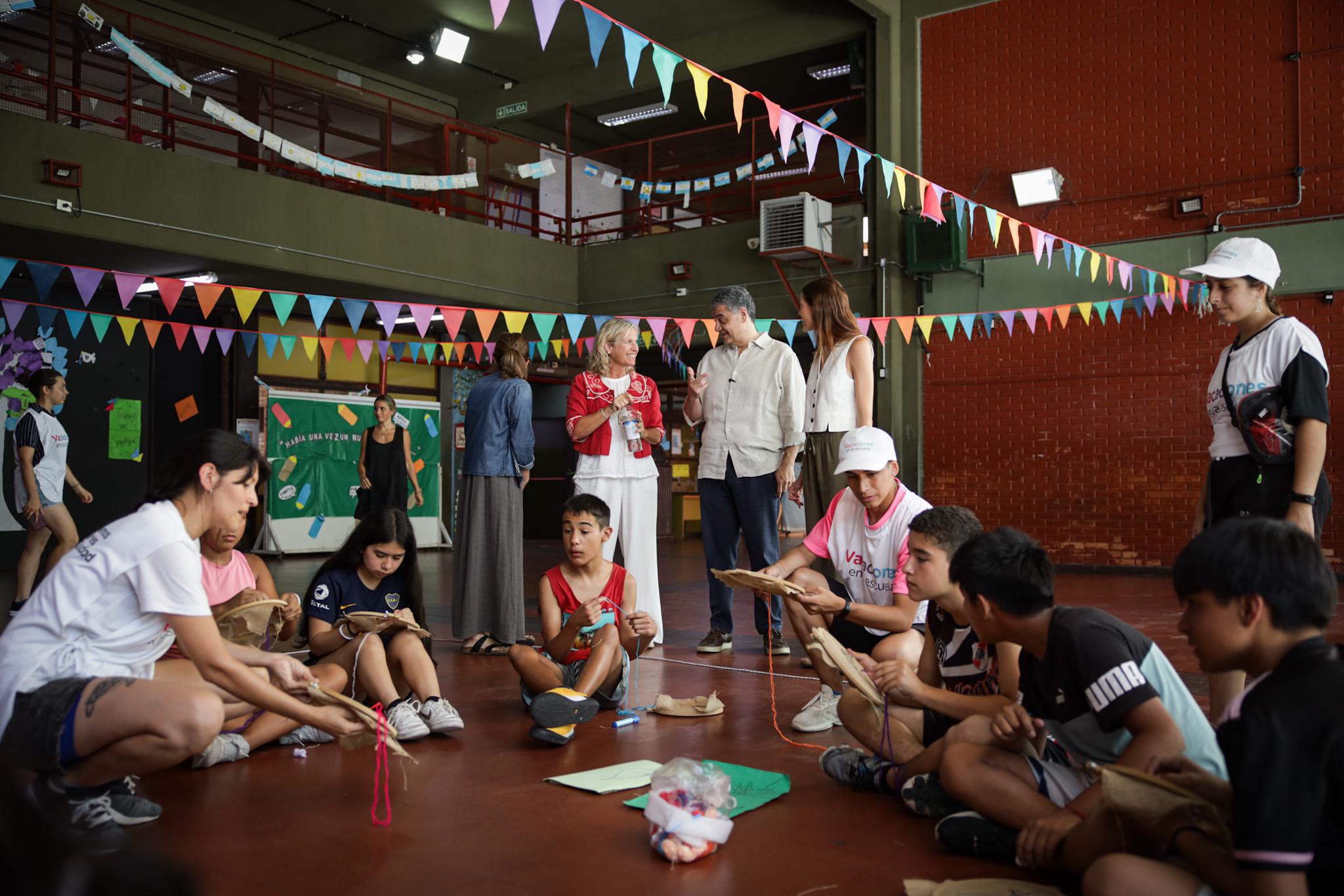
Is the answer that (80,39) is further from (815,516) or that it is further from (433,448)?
(815,516)

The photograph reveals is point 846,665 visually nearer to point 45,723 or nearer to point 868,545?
point 868,545

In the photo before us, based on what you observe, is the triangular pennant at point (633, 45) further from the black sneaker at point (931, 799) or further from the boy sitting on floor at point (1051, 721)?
the black sneaker at point (931, 799)

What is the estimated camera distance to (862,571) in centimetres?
353

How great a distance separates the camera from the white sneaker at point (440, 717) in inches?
132

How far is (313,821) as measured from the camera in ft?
8.36

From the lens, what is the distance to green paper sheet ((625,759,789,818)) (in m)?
2.63

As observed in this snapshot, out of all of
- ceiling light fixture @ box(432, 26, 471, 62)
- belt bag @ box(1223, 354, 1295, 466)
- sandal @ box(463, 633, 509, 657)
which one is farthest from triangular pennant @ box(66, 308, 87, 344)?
belt bag @ box(1223, 354, 1295, 466)

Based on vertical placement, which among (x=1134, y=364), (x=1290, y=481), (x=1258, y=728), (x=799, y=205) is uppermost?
(x=799, y=205)

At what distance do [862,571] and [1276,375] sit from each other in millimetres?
1393

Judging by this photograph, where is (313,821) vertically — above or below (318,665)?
below

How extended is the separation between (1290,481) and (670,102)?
35.6 ft

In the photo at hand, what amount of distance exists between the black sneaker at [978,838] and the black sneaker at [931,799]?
203 mm

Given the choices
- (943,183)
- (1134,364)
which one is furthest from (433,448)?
(1134,364)

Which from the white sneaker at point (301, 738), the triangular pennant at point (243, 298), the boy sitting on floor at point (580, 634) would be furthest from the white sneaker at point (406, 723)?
the triangular pennant at point (243, 298)
